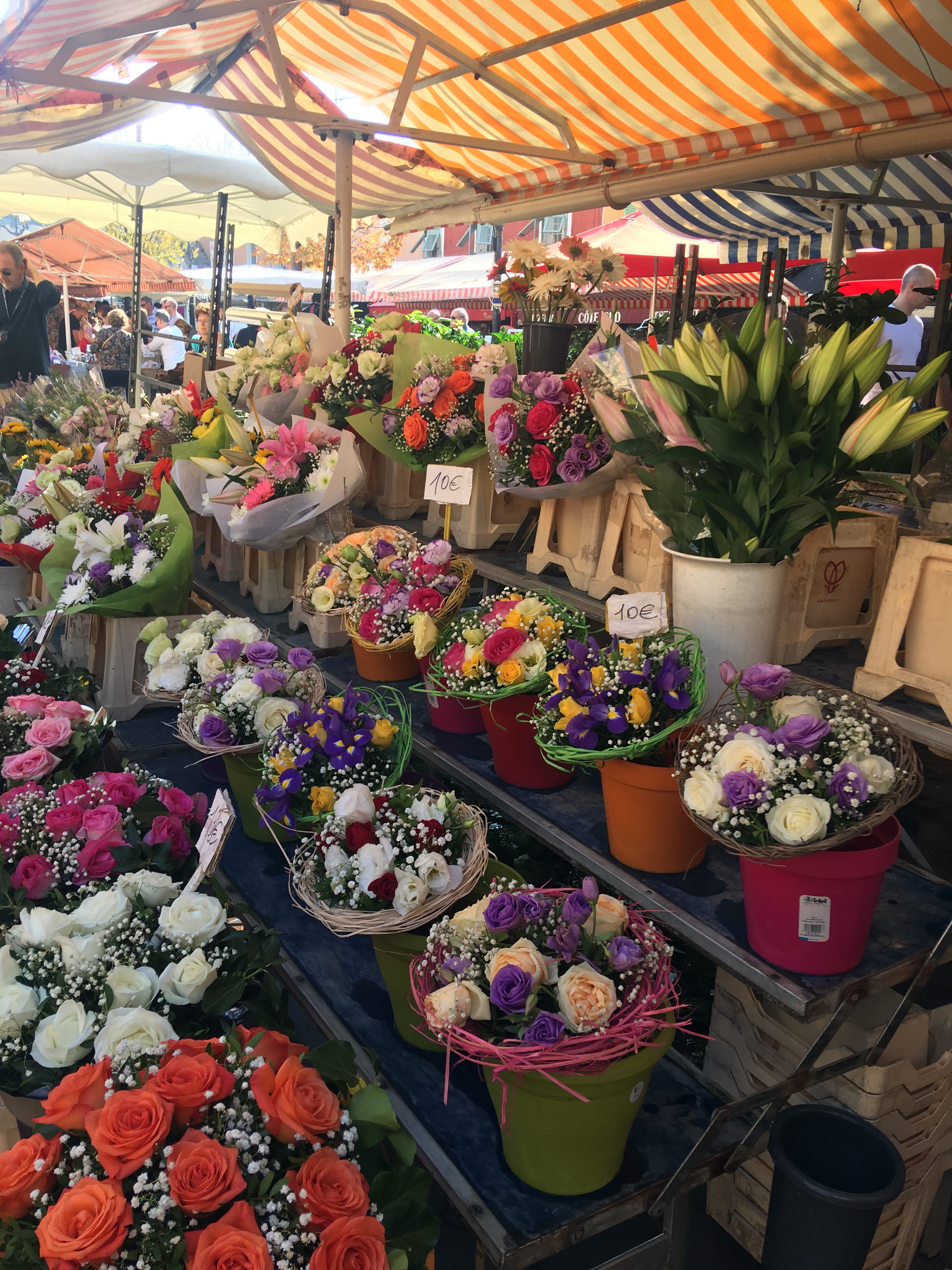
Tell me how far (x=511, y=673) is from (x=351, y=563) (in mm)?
764

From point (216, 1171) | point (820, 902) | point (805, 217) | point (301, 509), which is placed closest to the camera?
point (216, 1171)

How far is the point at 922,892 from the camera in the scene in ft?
5.14

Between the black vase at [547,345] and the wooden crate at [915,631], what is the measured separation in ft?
3.75

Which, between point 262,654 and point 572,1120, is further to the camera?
point 262,654

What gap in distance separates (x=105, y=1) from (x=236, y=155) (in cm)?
305

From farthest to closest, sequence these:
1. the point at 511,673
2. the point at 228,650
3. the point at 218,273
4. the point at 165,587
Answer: the point at 218,273 → the point at 165,587 → the point at 228,650 → the point at 511,673

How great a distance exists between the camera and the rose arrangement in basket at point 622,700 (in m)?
1.50

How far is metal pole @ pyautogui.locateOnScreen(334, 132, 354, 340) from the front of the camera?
169 inches

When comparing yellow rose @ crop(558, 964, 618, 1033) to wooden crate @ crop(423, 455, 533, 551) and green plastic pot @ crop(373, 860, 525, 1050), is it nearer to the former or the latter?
green plastic pot @ crop(373, 860, 525, 1050)

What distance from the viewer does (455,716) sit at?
2.15m

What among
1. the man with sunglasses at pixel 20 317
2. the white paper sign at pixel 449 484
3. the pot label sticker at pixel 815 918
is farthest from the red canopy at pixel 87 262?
the pot label sticker at pixel 815 918

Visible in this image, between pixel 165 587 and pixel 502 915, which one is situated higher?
pixel 165 587

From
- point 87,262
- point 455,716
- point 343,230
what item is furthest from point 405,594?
point 87,262

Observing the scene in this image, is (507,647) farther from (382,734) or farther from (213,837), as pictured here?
(213,837)
